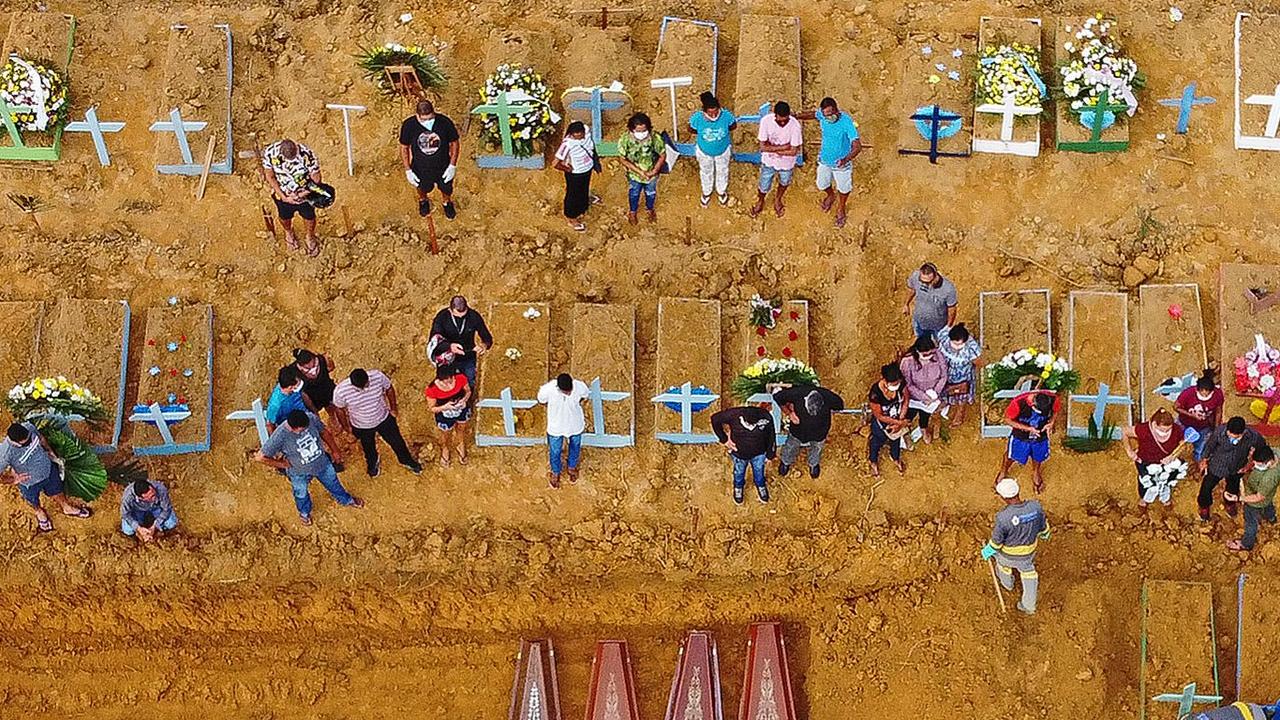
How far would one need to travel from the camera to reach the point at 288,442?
1013 centimetres

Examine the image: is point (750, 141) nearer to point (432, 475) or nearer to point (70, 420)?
point (432, 475)

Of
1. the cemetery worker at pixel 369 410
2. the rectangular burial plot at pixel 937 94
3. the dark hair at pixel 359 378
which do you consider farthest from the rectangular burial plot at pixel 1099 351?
the dark hair at pixel 359 378

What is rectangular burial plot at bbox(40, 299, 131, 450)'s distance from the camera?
11.7 m

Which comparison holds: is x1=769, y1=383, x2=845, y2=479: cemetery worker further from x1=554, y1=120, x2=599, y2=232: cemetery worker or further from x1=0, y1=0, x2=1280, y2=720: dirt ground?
x1=554, y1=120, x2=599, y2=232: cemetery worker

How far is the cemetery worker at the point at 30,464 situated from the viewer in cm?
1018

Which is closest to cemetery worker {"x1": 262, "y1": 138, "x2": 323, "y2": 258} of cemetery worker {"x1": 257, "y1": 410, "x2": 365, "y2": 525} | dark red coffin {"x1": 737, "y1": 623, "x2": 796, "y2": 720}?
cemetery worker {"x1": 257, "y1": 410, "x2": 365, "y2": 525}

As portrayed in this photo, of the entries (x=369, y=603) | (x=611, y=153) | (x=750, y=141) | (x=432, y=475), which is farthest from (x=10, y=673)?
(x=750, y=141)

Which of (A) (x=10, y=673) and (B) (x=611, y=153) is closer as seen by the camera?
(A) (x=10, y=673)

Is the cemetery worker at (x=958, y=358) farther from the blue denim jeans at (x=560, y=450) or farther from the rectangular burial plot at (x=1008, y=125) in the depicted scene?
the blue denim jeans at (x=560, y=450)

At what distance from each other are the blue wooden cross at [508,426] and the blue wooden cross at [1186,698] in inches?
223

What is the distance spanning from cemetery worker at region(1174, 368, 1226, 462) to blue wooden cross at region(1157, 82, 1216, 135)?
3508 mm

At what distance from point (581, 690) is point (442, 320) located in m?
3.41

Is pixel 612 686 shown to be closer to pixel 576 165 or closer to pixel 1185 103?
pixel 576 165

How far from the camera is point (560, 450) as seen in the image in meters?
11.2
